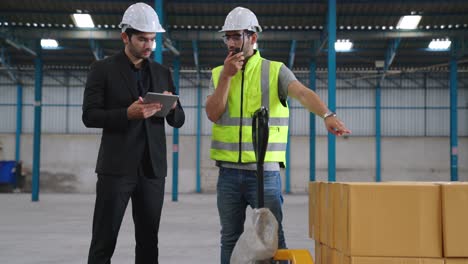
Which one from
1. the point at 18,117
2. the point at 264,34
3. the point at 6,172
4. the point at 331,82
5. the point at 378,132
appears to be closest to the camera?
the point at 331,82

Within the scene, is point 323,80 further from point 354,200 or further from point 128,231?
point 354,200

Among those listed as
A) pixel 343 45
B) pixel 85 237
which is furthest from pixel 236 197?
pixel 343 45

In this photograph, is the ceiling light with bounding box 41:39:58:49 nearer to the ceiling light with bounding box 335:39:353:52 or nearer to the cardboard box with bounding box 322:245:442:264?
the ceiling light with bounding box 335:39:353:52

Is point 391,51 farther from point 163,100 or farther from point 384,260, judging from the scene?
point 384,260

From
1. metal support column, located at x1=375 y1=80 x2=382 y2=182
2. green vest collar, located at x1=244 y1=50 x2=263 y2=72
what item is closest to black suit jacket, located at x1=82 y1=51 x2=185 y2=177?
green vest collar, located at x1=244 y1=50 x2=263 y2=72

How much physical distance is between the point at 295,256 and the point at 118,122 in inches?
58.3

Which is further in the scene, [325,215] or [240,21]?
[240,21]

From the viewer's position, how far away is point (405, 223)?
2.84 meters

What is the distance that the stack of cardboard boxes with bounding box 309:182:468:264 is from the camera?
9.15 feet

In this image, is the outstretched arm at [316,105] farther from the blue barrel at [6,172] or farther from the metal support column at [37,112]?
the blue barrel at [6,172]

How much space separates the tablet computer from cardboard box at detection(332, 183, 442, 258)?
1442 millimetres

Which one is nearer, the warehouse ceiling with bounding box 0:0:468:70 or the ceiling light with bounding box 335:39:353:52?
the warehouse ceiling with bounding box 0:0:468:70

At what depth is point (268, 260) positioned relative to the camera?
3.20m

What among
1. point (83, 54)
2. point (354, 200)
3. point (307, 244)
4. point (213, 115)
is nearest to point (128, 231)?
point (307, 244)
